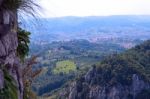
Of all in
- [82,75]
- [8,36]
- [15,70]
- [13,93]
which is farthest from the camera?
[82,75]

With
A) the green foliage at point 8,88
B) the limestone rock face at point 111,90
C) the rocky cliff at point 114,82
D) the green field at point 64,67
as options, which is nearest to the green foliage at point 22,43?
the green foliage at point 8,88

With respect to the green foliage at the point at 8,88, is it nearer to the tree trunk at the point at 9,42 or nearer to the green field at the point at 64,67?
the tree trunk at the point at 9,42

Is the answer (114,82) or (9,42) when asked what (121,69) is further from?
(9,42)

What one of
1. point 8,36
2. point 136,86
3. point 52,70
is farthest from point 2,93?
point 52,70

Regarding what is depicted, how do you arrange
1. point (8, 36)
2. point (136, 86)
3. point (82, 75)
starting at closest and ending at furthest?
point (8, 36)
point (136, 86)
point (82, 75)

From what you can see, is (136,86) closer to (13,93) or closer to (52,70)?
(52,70)

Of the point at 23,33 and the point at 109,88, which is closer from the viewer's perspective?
the point at 23,33

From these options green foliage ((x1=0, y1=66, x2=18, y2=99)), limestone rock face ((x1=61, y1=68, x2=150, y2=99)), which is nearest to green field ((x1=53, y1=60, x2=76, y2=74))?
limestone rock face ((x1=61, y1=68, x2=150, y2=99))
